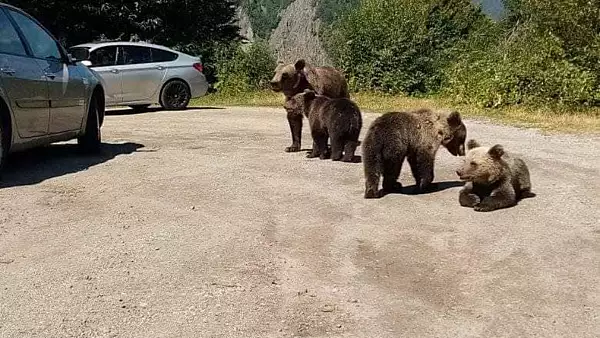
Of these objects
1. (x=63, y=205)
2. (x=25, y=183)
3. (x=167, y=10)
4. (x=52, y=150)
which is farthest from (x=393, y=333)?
(x=167, y=10)

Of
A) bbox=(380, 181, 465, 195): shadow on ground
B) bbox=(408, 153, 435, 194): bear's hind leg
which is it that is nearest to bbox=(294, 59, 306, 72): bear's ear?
bbox=(380, 181, 465, 195): shadow on ground

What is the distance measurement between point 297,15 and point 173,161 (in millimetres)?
33785

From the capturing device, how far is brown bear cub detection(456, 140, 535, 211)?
826 centimetres

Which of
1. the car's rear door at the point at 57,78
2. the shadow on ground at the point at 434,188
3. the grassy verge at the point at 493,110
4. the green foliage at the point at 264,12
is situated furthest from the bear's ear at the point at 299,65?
the green foliage at the point at 264,12

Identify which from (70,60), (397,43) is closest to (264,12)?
(397,43)

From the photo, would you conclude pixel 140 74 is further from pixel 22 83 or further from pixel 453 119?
pixel 453 119

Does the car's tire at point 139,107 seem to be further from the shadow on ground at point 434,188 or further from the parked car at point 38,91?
the shadow on ground at point 434,188

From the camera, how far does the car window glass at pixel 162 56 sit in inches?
841

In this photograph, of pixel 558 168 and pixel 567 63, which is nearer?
pixel 558 168

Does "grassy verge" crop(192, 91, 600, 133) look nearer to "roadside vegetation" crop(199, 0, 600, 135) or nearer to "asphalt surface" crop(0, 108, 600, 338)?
"roadside vegetation" crop(199, 0, 600, 135)

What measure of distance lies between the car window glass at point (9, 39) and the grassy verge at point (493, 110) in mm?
10351

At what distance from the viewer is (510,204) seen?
8344mm

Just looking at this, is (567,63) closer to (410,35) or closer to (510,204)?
(410,35)

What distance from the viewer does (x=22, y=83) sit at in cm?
922
